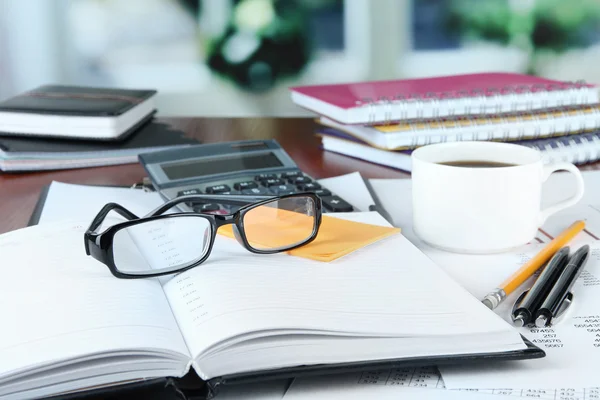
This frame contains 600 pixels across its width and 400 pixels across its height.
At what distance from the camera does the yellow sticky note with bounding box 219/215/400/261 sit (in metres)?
0.58

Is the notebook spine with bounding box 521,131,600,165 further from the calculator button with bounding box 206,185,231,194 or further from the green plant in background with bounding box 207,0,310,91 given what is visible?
the green plant in background with bounding box 207,0,310,91

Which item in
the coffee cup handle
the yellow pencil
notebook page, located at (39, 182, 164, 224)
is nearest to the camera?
the yellow pencil

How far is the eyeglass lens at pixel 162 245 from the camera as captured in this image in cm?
57

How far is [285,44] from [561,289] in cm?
123

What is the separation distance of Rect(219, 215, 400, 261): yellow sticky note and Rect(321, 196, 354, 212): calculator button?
0.25 feet

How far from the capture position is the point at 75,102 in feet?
3.61

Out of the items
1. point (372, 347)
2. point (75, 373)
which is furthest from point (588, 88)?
point (75, 373)

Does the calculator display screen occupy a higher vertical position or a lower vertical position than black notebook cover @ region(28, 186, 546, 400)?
higher

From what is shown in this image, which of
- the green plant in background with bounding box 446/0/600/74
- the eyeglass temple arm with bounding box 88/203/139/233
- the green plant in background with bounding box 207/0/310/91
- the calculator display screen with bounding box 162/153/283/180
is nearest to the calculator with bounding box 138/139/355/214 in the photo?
the calculator display screen with bounding box 162/153/283/180

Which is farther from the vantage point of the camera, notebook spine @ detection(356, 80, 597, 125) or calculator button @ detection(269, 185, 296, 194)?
notebook spine @ detection(356, 80, 597, 125)

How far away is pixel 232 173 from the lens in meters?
0.87

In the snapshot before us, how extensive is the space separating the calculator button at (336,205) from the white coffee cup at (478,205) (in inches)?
3.4

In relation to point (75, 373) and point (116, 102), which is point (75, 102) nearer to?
point (116, 102)

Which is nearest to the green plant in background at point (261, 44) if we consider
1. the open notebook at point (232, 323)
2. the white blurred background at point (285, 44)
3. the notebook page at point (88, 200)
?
the white blurred background at point (285, 44)
